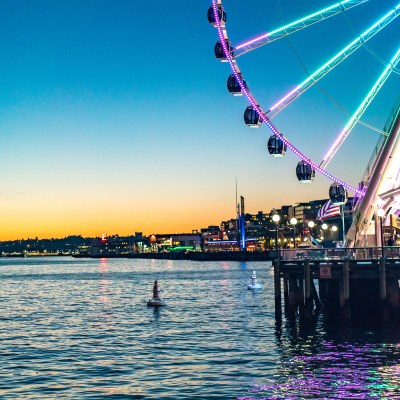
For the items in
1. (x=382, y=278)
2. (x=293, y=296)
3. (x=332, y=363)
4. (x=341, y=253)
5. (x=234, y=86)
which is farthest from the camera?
(x=234, y=86)

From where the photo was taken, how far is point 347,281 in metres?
40.1

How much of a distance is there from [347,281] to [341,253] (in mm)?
2894

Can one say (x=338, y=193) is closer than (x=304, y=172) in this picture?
No

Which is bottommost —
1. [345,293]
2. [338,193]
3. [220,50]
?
[345,293]

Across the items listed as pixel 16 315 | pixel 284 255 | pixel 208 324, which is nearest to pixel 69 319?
pixel 16 315

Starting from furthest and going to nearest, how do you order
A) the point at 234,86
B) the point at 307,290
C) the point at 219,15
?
the point at 234,86 < the point at 219,15 < the point at 307,290

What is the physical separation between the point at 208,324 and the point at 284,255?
7.69 m

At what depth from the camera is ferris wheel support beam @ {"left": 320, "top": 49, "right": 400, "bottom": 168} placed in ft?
126

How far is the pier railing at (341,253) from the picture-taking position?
40.6 metres

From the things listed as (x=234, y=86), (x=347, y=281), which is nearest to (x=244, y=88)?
(x=234, y=86)

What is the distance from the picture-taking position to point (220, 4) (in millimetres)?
43469

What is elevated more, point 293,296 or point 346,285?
point 346,285

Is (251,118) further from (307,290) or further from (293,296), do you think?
(293,296)

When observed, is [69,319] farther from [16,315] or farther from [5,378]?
[5,378]
